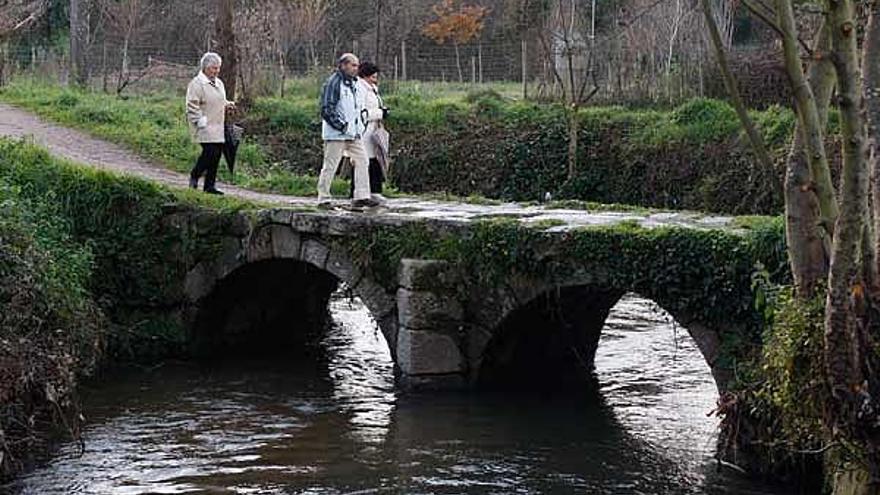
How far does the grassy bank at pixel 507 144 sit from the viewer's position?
20.0m

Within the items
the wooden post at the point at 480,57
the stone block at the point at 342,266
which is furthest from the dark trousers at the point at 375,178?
the wooden post at the point at 480,57

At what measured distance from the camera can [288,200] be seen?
1596cm

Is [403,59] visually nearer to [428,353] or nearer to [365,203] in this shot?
[365,203]

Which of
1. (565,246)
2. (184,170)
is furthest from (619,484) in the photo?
(184,170)

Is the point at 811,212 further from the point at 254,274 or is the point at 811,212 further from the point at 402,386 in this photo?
the point at 254,274

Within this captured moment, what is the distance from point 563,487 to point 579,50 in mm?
14911

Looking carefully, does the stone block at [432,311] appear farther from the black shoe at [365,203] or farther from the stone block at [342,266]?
the black shoe at [365,203]

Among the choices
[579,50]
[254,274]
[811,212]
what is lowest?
[254,274]

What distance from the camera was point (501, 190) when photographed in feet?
74.3

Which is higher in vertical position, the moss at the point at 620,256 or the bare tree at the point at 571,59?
the bare tree at the point at 571,59

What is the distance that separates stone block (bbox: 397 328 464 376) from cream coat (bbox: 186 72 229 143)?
3461 mm

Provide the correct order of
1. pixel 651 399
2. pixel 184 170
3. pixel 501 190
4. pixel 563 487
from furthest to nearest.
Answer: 1. pixel 501 190
2. pixel 184 170
3. pixel 651 399
4. pixel 563 487

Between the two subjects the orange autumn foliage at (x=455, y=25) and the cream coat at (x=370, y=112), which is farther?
the orange autumn foliage at (x=455, y=25)

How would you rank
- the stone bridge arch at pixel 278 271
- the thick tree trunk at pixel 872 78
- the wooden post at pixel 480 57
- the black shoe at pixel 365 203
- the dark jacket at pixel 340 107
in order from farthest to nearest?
the wooden post at pixel 480 57 → the black shoe at pixel 365 203 → the dark jacket at pixel 340 107 → the stone bridge arch at pixel 278 271 → the thick tree trunk at pixel 872 78
